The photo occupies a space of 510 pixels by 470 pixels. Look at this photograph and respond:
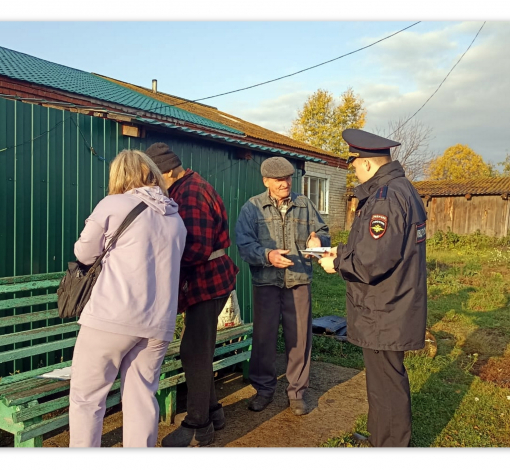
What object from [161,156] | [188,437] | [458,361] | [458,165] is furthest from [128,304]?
[458,165]

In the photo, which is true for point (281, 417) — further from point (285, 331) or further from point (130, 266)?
point (130, 266)

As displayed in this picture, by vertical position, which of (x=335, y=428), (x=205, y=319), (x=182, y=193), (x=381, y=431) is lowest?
(x=335, y=428)

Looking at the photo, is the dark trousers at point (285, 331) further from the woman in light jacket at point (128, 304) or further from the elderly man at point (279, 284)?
the woman in light jacket at point (128, 304)

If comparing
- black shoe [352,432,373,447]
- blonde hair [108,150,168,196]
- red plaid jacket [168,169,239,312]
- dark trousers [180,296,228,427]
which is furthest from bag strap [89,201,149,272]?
black shoe [352,432,373,447]

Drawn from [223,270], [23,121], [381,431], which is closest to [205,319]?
[223,270]

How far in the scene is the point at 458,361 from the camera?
5.63 metres

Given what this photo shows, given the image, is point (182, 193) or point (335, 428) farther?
point (335, 428)

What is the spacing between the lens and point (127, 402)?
260 centimetres

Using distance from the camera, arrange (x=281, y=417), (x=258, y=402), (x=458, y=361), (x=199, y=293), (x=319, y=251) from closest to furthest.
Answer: (x=199, y=293) < (x=319, y=251) < (x=281, y=417) < (x=258, y=402) < (x=458, y=361)

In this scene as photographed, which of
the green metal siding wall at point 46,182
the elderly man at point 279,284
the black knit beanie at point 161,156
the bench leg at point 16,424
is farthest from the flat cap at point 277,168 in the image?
the bench leg at point 16,424

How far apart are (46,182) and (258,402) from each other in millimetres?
2612

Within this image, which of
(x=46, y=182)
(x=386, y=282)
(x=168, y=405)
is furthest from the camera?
(x=46, y=182)

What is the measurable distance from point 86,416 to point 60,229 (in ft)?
7.94

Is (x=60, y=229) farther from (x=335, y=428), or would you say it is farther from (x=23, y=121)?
(x=335, y=428)
